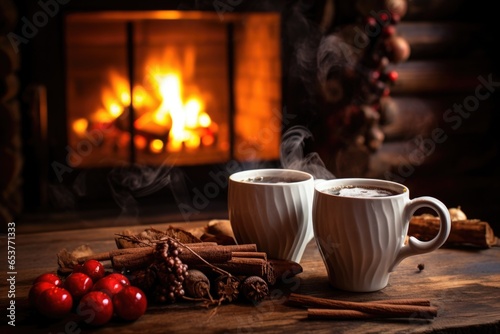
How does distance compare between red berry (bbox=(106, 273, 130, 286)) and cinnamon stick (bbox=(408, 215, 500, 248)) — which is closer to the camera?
red berry (bbox=(106, 273, 130, 286))

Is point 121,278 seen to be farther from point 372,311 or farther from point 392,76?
point 392,76

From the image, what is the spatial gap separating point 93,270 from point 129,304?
0.16m

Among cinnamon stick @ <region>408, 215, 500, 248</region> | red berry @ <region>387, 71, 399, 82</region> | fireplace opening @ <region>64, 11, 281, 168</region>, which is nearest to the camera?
cinnamon stick @ <region>408, 215, 500, 248</region>

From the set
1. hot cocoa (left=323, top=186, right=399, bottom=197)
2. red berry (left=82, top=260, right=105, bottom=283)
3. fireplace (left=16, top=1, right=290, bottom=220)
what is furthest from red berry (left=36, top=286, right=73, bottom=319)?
fireplace (left=16, top=1, right=290, bottom=220)

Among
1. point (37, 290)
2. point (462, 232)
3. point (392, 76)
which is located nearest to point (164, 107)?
point (392, 76)

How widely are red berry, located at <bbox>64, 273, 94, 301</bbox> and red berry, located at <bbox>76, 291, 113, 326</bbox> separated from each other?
0.15 ft

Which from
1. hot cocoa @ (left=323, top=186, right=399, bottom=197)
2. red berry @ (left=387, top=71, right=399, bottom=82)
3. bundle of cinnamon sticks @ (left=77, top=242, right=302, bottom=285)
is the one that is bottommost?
bundle of cinnamon sticks @ (left=77, top=242, right=302, bottom=285)

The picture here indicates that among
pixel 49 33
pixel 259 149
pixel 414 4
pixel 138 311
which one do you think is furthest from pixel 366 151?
pixel 138 311

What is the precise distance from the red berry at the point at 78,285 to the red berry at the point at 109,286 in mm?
15

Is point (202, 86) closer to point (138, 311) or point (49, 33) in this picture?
point (49, 33)

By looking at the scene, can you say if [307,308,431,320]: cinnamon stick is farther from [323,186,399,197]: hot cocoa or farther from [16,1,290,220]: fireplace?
[16,1,290,220]: fireplace

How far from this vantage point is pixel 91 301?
3.59 ft

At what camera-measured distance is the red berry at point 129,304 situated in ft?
3.61

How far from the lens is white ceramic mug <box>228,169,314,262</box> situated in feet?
4.28
